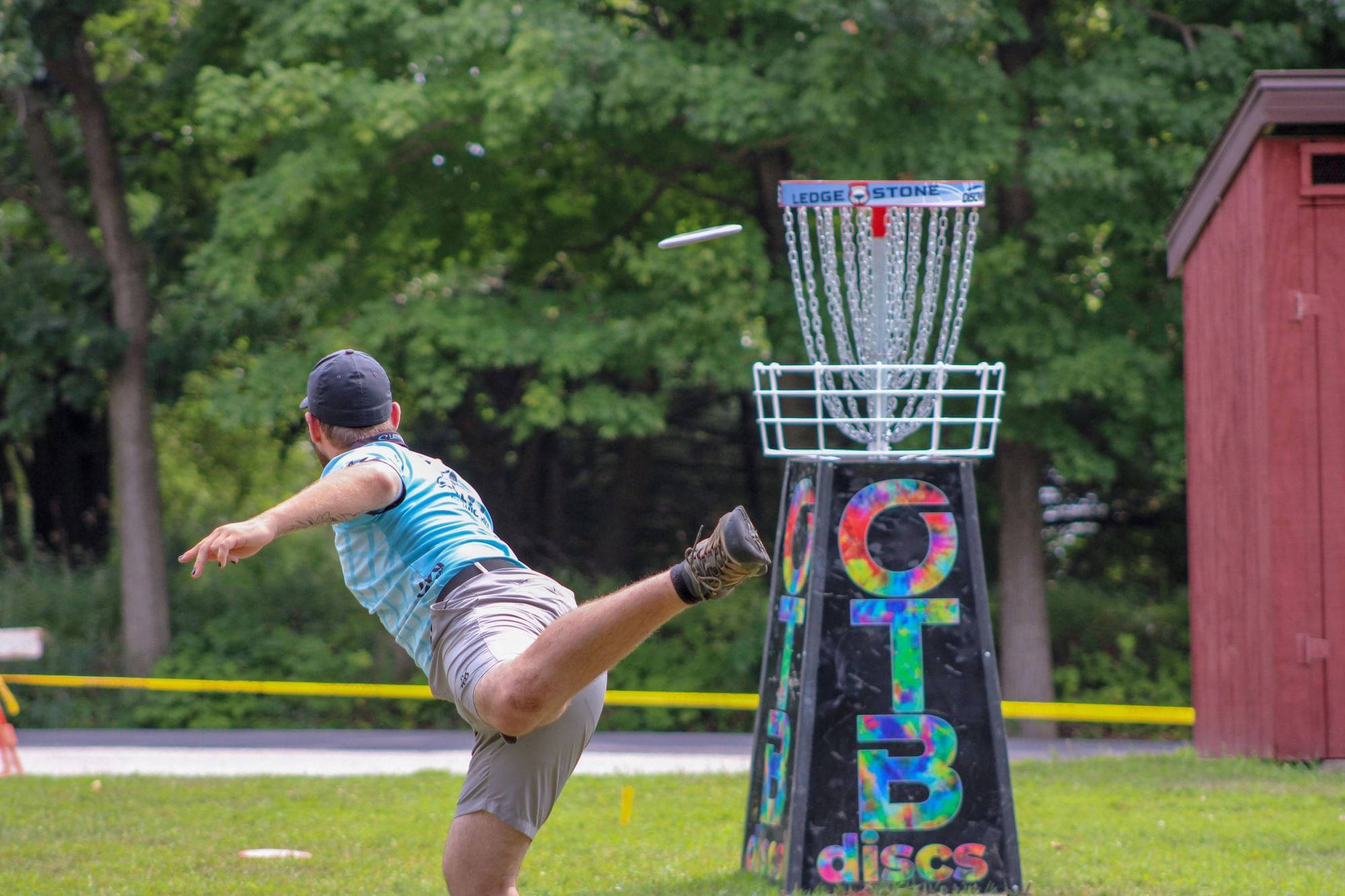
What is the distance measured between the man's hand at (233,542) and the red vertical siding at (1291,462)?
636cm

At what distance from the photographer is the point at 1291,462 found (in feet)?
25.7

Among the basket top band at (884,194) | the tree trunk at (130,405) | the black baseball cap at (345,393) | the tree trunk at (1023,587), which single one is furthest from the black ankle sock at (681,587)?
the tree trunk at (130,405)

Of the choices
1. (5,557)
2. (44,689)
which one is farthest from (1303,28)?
(5,557)

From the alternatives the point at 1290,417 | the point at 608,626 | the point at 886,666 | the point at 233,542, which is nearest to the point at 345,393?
the point at 233,542

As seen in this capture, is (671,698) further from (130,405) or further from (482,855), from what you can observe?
(482,855)

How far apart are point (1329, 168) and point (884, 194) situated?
3.86 meters

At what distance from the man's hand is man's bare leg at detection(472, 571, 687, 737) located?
0.63 meters

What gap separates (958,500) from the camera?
5.32 metres

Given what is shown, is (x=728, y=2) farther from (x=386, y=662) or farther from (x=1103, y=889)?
(x=1103, y=889)

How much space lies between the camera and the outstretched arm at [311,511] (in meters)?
2.94

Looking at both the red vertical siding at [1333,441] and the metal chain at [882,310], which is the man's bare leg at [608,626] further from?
the red vertical siding at [1333,441]

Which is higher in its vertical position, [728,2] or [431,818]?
[728,2]

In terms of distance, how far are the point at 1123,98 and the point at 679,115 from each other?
149 inches

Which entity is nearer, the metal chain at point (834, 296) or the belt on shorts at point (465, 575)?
the belt on shorts at point (465, 575)
